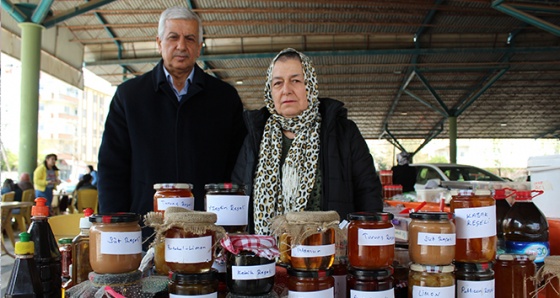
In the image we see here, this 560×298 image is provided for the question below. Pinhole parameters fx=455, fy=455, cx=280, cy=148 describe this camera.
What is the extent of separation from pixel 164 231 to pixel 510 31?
1085 cm

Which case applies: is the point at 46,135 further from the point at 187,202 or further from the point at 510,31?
the point at 187,202

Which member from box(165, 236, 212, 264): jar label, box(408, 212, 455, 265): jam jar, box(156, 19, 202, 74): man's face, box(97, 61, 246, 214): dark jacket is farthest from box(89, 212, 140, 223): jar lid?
box(156, 19, 202, 74): man's face

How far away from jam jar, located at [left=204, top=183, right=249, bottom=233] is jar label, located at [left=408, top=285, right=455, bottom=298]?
0.46 metres

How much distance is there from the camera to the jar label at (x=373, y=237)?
0.98 metres

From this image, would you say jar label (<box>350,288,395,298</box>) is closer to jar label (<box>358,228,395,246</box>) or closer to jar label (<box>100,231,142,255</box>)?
jar label (<box>358,228,395,246</box>)

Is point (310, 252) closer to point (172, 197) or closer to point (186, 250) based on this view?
point (186, 250)

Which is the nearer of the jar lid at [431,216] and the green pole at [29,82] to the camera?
the jar lid at [431,216]

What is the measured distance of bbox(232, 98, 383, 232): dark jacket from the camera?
1.68m

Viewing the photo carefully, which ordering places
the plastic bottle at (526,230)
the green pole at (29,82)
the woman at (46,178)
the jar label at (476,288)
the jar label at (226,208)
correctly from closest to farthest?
the jar label at (476,288) → the jar label at (226,208) → the plastic bottle at (526,230) → the green pole at (29,82) → the woman at (46,178)

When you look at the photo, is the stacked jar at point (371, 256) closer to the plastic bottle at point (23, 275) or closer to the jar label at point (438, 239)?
the jar label at point (438, 239)

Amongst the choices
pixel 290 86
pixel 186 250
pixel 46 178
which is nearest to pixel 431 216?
pixel 186 250

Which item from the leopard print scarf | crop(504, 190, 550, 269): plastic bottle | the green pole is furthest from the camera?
the green pole

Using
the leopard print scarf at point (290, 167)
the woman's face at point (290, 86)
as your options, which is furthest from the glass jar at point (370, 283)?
the woman's face at point (290, 86)

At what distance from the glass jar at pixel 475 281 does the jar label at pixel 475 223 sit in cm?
7
